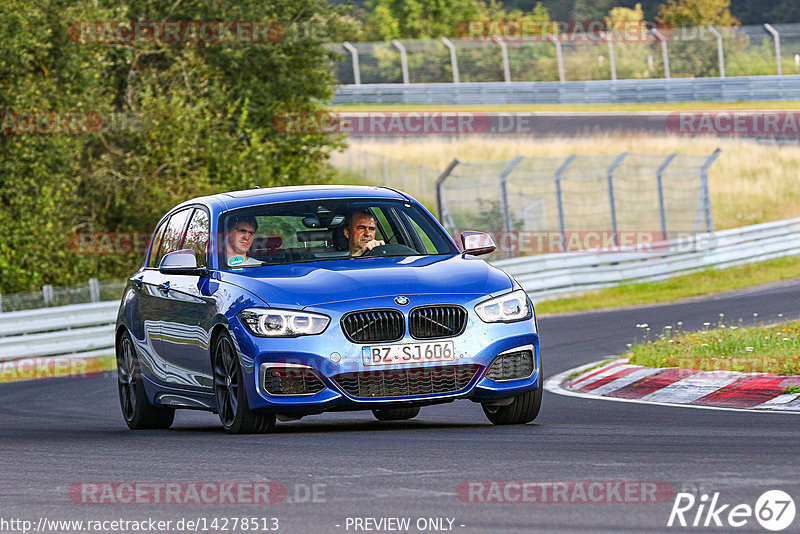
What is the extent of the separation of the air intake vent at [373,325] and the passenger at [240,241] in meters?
1.28

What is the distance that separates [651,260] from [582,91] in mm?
24513

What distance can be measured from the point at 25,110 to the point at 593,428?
2094cm

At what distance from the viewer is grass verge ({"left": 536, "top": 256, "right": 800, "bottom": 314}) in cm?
2527

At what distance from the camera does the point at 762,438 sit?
8.01m

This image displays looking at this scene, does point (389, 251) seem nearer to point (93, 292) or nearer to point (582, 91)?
point (93, 292)

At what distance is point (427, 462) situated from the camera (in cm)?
744

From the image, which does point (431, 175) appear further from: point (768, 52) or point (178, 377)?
point (178, 377)

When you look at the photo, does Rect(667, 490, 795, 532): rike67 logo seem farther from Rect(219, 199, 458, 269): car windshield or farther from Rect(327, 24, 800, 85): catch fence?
Rect(327, 24, 800, 85): catch fence

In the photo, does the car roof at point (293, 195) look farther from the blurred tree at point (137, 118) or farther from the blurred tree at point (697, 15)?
the blurred tree at point (697, 15)

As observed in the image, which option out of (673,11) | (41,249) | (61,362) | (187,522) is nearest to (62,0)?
(41,249)

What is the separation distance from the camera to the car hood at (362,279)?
29.5 ft

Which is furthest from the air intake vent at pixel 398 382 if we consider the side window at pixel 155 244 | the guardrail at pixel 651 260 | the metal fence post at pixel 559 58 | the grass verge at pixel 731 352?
the metal fence post at pixel 559 58

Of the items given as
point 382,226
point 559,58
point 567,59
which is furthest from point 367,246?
point 567,59

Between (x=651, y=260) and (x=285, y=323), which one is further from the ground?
(x=285, y=323)
